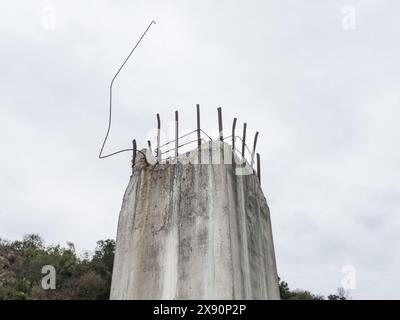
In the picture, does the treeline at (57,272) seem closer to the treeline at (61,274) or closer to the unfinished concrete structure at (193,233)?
A: the treeline at (61,274)

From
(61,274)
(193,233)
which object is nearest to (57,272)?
(61,274)

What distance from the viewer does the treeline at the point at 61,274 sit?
135 ft

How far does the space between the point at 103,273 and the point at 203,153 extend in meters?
39.5

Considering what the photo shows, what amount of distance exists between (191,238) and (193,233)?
8cm

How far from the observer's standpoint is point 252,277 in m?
7.59

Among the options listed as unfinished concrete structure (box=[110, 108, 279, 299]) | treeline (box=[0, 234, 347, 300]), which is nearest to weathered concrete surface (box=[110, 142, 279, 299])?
unfinished concrete structure (box=[110, 108, 279, 299])

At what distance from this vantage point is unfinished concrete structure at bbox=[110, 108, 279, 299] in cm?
696

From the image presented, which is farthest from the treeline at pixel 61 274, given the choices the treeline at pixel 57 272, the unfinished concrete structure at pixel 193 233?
the unfinished concrete structure at pixel 193 233

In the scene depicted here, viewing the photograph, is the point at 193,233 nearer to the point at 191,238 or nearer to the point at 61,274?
the point at 191,238

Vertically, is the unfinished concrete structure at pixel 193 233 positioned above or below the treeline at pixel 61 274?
below

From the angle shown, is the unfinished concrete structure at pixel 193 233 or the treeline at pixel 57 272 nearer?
the unfinished concrete structure at pixel 193 233

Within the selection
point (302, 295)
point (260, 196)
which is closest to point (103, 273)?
point (302, 295)

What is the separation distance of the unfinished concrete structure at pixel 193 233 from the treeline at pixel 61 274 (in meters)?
33.9
